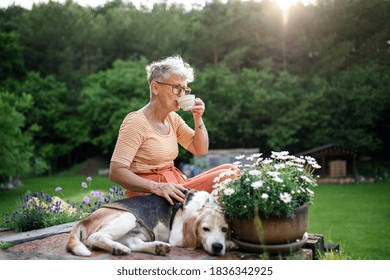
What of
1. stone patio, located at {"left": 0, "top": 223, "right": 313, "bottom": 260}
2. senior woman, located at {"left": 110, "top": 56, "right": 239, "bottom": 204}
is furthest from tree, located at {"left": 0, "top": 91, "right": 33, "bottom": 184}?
senior woman, located at {"left": 110, "top": 56, "right": 239, "bottom": 204}

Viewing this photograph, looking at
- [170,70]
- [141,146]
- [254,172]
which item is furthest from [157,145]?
[254,172]

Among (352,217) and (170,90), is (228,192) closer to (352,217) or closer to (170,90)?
(170,90)

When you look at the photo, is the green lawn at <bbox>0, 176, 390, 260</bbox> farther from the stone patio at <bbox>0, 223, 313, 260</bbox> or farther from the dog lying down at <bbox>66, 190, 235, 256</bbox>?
the dog lying down at <bbox>66, 190, 235, 256</bbox>

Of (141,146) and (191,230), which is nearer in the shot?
(191,230)

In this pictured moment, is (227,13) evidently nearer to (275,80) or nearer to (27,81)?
(275,80)

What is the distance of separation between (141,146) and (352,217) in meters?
5.13

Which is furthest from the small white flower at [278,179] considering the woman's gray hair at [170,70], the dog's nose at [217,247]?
the woman's gray hair at [170,70]

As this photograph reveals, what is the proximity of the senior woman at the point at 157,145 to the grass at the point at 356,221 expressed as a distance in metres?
1.64

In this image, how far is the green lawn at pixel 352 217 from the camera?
4.73 m

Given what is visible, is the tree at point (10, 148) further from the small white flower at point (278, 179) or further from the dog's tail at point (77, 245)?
the small white flower at point (278, 179)

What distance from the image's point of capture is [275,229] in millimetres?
2404

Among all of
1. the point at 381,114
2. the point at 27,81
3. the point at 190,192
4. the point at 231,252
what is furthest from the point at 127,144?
the point at 27,81

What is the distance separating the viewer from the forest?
1280 cm

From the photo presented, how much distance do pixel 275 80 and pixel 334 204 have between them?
920 centimetres
